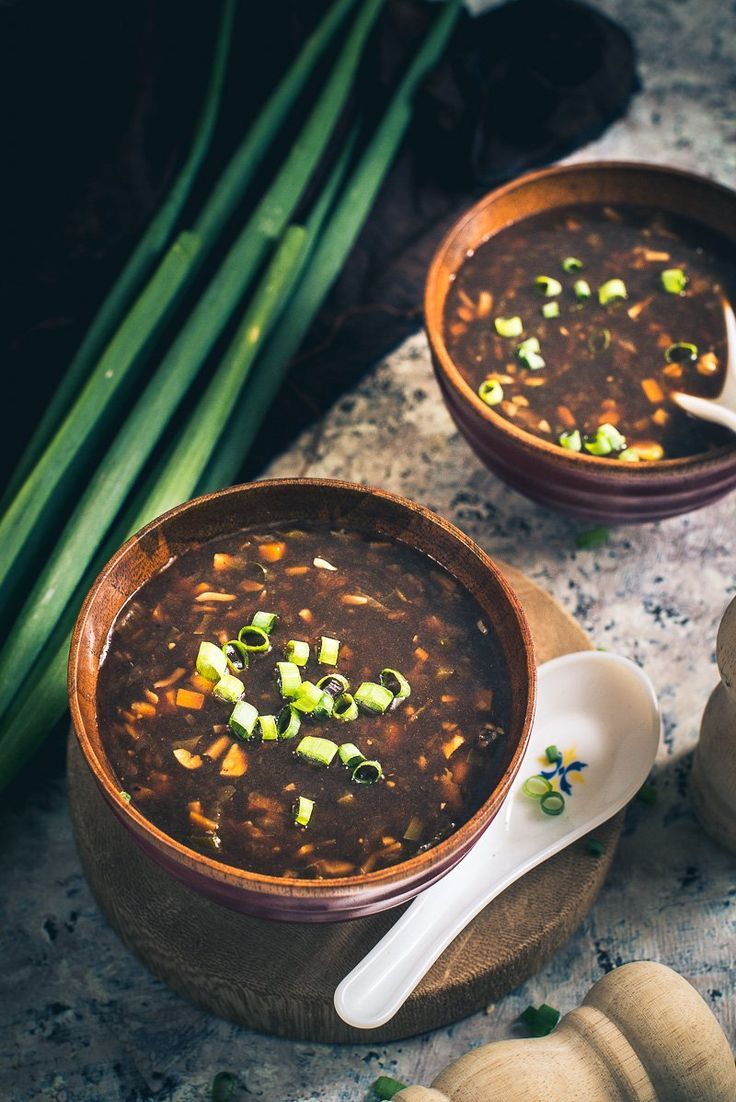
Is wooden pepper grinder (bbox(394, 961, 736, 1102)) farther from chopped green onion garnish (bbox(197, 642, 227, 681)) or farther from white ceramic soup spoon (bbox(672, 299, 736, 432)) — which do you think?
white ceramic soup spoon (bbox(672, 299, 736, 432))

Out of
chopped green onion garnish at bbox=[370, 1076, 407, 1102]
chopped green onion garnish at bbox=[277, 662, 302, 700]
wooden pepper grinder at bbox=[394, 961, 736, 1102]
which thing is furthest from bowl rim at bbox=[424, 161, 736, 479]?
chopped green onion garnish at bbox=[370, 1076, 407, 1102]

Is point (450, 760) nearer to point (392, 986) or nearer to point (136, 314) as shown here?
point (392, 986)

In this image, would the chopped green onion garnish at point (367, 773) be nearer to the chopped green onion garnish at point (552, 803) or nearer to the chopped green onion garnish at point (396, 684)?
the chopped green onion garnish at point (396, 684)

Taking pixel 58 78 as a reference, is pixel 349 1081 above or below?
below

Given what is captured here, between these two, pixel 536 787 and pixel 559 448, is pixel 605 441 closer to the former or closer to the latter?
pixel 559 448

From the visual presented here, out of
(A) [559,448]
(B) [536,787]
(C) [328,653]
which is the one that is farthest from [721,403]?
(C) [328,653]

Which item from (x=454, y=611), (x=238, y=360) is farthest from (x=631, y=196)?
(x=454, y=611)

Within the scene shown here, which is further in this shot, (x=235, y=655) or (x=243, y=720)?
(x=235, y=655)
